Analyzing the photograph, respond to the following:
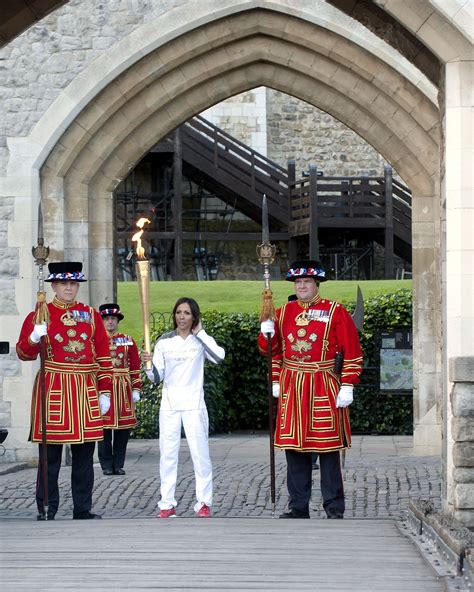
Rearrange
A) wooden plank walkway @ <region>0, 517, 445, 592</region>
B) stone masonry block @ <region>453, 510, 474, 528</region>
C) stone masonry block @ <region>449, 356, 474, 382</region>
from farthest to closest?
stone masonry block @ <region>449, 356, 474, 382</region> < stone masonry block @ <region>453, 510, 474, 528</region> < wooden plank walkway @ <region>0, 517, 445, 592</region>

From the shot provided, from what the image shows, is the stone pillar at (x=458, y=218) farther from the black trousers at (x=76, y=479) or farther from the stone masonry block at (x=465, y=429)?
the black trousers at (x=76, y=479)

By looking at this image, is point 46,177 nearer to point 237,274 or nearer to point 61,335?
point 61,335

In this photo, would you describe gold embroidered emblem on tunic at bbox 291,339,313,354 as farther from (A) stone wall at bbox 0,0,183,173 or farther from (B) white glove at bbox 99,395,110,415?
(A) stone wall at bbox 0,0,183,173

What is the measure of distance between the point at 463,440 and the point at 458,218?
1.18 m

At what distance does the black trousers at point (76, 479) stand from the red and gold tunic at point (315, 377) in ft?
3.77

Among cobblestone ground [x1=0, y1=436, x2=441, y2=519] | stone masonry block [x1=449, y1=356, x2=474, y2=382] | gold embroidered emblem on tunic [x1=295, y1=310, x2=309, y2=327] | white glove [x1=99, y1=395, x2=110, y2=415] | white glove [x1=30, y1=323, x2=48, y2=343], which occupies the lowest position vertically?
cobblestone ground [x1=0, y1=436, x2=441, y2=519]

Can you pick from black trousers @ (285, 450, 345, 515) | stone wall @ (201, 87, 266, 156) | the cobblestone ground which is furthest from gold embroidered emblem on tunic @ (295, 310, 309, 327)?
stone wall @ (201, 87, 266, 156)

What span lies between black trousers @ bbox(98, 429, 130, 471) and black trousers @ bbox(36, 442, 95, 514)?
10.8 ft

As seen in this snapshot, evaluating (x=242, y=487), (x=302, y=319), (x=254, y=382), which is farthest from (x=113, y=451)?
(x=254, y=382)

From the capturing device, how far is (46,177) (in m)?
13.5

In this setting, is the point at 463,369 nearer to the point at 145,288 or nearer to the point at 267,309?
the point at 267,309

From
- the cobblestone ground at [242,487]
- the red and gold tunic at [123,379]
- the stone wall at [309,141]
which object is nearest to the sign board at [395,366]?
the cobblestone ground at [242,487]

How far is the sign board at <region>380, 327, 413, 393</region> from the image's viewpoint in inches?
601

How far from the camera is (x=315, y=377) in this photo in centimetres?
848
